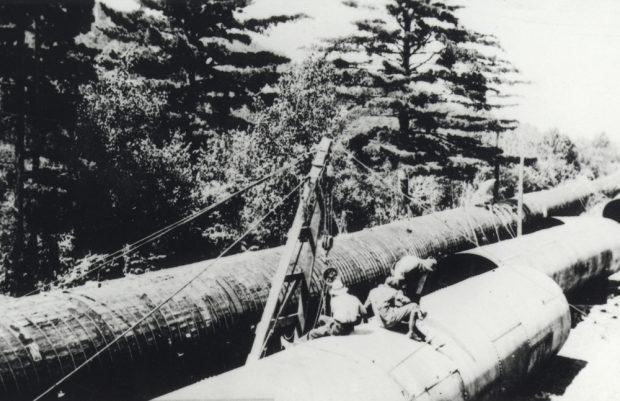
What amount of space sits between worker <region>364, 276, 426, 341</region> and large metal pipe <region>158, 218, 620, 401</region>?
175 mm

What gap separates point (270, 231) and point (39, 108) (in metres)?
9.25

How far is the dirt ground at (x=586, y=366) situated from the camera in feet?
35.4

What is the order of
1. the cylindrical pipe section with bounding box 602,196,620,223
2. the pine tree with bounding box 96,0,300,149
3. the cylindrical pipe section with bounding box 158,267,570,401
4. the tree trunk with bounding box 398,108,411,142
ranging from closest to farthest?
the cylindrical pipe section with bounding box 158,267,570,401, the pine tree with bounding box 96,0,300,149, the cylindrical pipe section with bounding box 602,196,620,223, the tree trunk with bounding box 398,108,411,142

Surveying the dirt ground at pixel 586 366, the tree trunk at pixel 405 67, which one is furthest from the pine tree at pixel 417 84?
the dirt ground at pixel 586 366

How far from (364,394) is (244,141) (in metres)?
16.0

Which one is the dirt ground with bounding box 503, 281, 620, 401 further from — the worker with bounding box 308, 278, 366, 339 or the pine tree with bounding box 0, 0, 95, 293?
the pine tree with bounding box 0, 0, 95, 293

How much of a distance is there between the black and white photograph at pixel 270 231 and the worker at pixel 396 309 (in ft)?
0.11

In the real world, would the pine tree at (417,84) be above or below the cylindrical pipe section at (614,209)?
above

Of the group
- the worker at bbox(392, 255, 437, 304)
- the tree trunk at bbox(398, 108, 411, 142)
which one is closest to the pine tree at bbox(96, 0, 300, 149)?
the tree trunk at bbox(398, 108, 411, 142)

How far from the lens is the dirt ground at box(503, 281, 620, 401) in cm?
1080

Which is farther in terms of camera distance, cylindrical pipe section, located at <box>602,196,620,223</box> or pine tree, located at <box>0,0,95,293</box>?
cylindrical pipe section, located at <box>602,196,620,223</box>

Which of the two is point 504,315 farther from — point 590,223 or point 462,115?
point 462,115

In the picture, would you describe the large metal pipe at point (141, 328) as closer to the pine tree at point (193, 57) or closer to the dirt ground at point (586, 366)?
the dirt ground at point (586, 366)

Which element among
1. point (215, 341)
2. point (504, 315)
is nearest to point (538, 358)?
point (504, 315)
